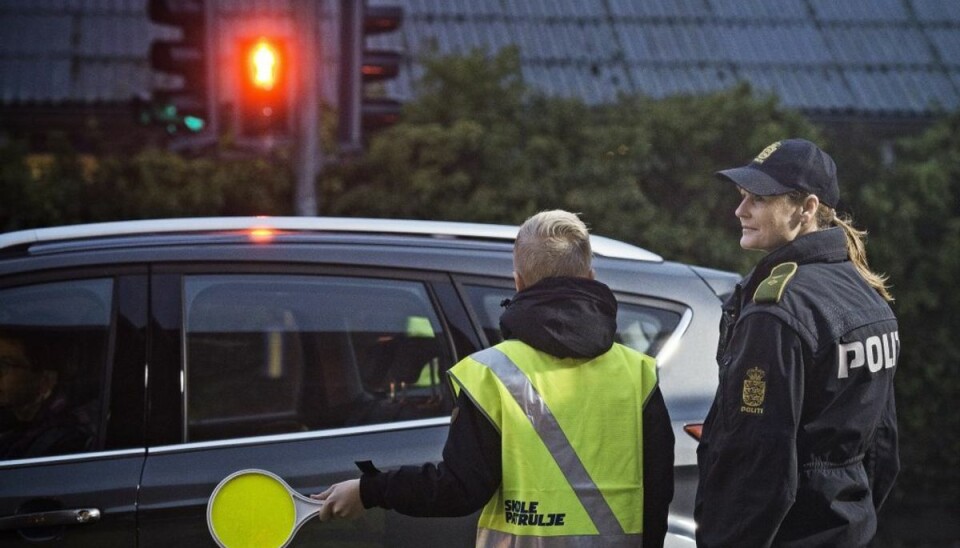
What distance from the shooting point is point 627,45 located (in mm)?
15180

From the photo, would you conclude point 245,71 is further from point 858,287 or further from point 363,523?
point 858,287

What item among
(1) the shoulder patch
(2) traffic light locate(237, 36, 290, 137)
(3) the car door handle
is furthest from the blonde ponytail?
(2) traffic light locate(237, 36, 290, 137)

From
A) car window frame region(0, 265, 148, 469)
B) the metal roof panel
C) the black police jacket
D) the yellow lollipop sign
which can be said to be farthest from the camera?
the metal roof panel

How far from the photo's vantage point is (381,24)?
9.10 meters

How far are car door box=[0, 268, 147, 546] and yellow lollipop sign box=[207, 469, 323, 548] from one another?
0.92 ft

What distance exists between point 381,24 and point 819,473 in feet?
22.0

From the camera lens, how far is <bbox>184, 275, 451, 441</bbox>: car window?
12.0 ft

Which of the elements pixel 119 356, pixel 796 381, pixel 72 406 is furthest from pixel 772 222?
pixel 72 406

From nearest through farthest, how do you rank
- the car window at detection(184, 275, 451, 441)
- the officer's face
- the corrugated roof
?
1. the officer's face
2. the car window at detection(184, 275, 451, 441)
3. the corrugated roof

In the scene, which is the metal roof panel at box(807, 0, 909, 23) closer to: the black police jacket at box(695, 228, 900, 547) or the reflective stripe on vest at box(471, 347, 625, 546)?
the black police jacket at box(695, 228, 900, 547)

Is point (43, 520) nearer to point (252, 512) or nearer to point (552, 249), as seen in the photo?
point (252, 512)

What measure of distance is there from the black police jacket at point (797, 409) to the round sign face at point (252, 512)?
1.04 meters

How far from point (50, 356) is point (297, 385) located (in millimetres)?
698

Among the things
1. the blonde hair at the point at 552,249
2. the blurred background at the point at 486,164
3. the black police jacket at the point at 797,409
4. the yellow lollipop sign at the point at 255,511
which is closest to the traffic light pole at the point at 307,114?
the blurred background at the point at 486,164
